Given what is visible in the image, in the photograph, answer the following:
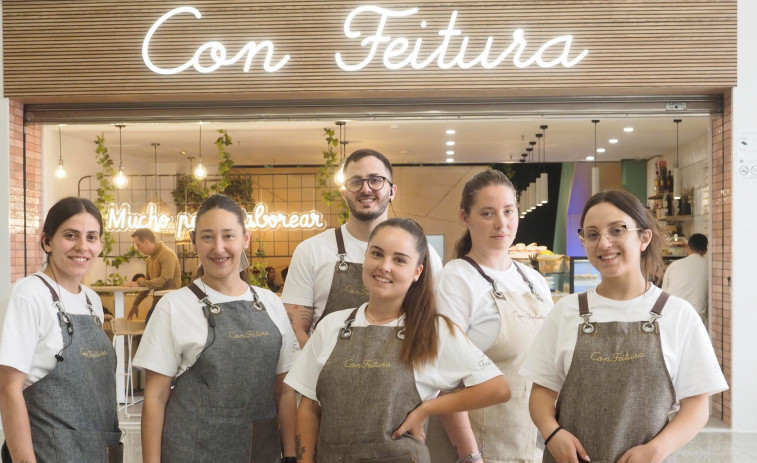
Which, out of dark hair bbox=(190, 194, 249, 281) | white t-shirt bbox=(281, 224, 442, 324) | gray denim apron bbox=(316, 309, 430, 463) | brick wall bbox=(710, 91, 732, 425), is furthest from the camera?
brick wall bbox=(710, 91, 732, 425)

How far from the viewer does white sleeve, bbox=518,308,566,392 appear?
2232 mm

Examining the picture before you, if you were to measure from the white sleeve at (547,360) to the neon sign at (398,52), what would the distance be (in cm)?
350

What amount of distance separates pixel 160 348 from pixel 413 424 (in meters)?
0.85

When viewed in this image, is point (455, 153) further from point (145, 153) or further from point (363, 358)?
point (363, 358)

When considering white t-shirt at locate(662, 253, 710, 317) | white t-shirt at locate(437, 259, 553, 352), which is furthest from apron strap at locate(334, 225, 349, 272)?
white t-shirt at locate(662, 253, 710, 317)

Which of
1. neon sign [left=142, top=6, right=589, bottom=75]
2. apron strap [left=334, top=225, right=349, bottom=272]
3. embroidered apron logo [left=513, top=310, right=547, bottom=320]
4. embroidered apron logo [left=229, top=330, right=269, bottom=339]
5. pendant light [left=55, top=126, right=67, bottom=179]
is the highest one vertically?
neon sign [left=142, top=6, right=589, bottom=75]

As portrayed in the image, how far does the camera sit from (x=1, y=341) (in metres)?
2.34

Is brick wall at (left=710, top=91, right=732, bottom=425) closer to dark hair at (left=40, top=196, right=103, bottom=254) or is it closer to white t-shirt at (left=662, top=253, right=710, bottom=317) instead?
white t-shirt at (left=662, top=253, right=710, bottom=317)

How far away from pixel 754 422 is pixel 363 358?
14.9 ft

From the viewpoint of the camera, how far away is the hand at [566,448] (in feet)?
6.79

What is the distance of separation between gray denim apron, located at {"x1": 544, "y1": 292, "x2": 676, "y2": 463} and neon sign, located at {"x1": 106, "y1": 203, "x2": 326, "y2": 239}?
757cm

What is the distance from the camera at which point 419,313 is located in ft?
7.18

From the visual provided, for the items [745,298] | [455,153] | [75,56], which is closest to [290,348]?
[75,56]

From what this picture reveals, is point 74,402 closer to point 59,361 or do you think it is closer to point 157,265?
point 59,361
